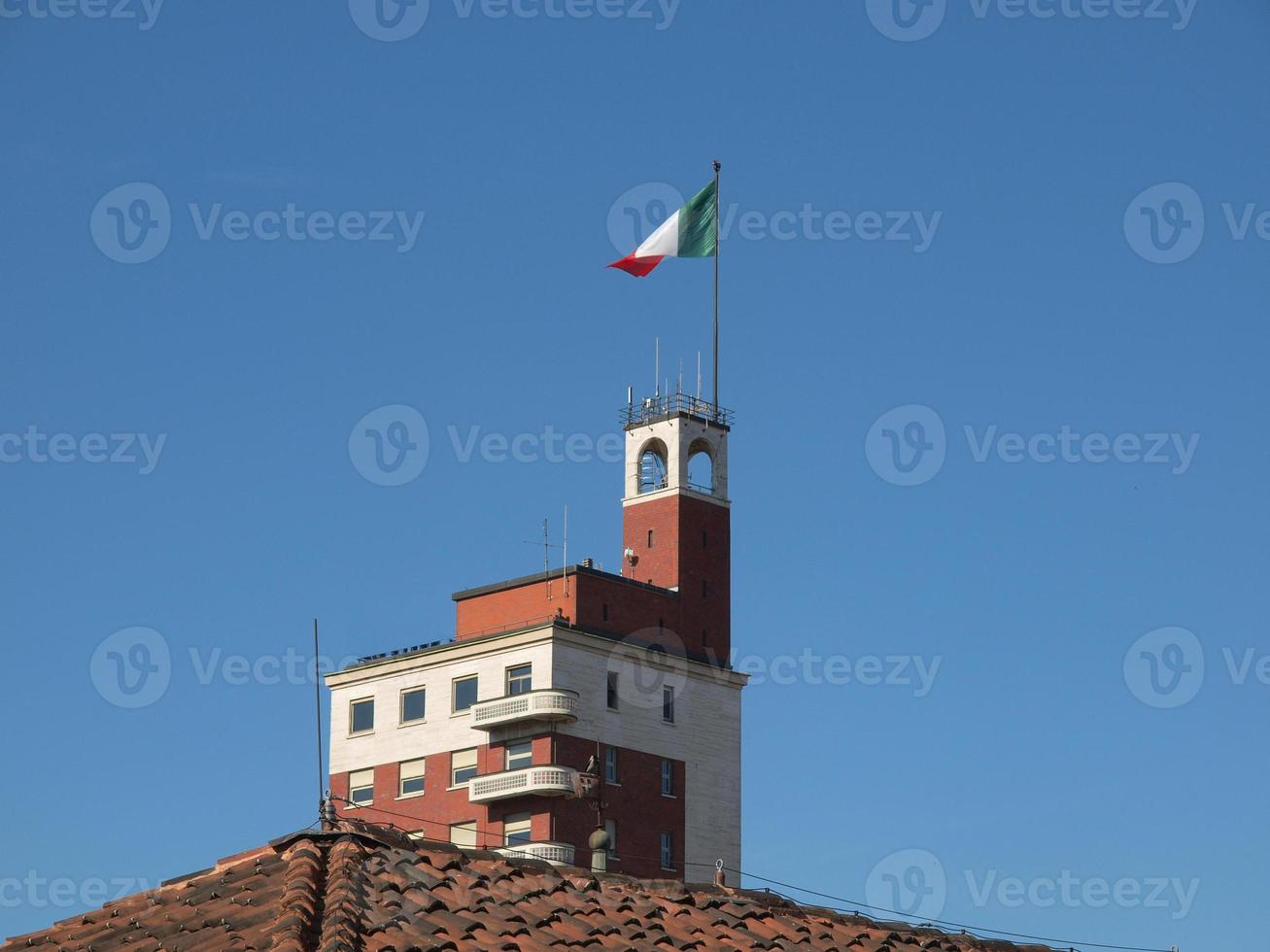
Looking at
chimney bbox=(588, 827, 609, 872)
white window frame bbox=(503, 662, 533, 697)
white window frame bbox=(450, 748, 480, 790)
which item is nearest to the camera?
chimney bbox=(588, 827, 609, 872)

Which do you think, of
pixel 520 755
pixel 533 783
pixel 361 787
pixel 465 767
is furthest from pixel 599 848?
pixel 361 787

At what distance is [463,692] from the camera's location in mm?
97938

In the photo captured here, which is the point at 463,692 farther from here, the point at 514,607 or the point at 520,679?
the point at 514,607

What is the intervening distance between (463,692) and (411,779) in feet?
14.5

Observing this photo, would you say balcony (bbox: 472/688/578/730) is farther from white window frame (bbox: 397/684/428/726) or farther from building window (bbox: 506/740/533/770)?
white window frame (bbox: 397/684/428/726)

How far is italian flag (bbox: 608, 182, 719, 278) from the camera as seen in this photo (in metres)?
90.4

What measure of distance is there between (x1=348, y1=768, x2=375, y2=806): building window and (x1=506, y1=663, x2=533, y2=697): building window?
7.59m

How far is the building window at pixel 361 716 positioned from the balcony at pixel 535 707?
6671 mm

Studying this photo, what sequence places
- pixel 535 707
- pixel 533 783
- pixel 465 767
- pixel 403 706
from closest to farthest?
pixel 533 783, pixel 535 707, pixel 465 767, pixel 403 706

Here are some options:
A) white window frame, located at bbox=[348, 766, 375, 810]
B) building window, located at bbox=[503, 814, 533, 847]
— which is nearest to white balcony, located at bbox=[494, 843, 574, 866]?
building window, located at bbox=[503, 814, 533, 847]

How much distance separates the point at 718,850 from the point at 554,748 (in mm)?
9497

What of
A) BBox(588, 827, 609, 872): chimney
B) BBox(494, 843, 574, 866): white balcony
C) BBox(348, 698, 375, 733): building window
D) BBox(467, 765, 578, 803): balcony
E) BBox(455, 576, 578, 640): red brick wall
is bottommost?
BBox(588, 827, 609, 872): chimney

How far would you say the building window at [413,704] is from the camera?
99000 millimetres

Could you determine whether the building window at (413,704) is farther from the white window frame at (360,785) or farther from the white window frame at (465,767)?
the white window frame at (465,767)
